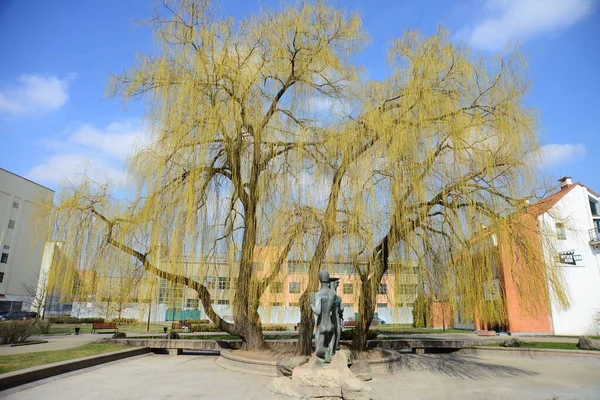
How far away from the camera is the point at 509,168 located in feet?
26.8

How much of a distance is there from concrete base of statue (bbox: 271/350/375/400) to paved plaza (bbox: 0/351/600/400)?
0.36m

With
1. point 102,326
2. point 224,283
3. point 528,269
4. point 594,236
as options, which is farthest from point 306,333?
point 594,236

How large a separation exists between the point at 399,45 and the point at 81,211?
865 cm

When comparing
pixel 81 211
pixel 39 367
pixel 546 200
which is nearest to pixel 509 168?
pixel 546 200

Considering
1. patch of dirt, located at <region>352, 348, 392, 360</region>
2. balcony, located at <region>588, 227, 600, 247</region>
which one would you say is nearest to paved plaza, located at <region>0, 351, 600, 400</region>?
patch of dirt, located at <region>352, 348, 392, 360</region>

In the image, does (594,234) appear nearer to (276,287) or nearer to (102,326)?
(276,287)

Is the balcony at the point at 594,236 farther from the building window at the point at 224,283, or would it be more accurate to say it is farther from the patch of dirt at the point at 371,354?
the building window at the point at 224,283

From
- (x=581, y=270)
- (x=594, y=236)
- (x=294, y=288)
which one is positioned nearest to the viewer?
(x=294, y=288)

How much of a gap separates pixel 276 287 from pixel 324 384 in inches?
134

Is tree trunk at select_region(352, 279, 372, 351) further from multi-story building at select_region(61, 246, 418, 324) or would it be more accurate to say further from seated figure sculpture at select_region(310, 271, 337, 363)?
seated figure sculpture at select_region(310, 271, 337, 363)

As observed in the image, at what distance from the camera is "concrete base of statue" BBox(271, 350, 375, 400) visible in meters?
6.07

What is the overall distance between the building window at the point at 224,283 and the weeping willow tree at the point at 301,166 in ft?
0.68

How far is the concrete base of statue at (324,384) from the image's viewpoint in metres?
6.07

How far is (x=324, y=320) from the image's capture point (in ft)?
23.1
